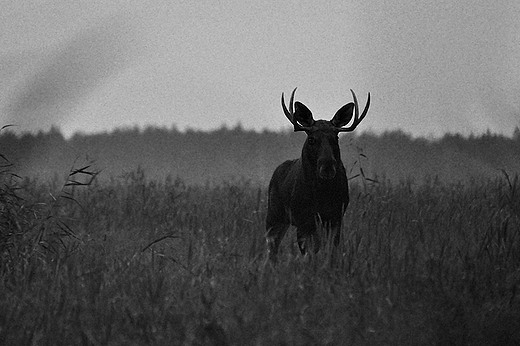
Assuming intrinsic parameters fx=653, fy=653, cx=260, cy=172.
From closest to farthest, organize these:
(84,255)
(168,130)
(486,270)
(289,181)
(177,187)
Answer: (486,270), (84,255), (289,181), (177,187), (168,130)

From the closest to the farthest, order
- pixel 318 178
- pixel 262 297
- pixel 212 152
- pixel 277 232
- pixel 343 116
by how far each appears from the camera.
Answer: pixel 262 297 < pixel 318 178 < pixel 343 116 < pixel 277 232 < pixel 212 152

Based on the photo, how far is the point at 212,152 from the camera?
2262cm

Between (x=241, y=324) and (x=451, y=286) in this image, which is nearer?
(x=241, y=324)

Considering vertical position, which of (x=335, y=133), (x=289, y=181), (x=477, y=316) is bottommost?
(x=477, y=316)

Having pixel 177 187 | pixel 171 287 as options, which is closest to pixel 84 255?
pixel 171 287

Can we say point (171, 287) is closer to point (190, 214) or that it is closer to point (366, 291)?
point (366, 291)

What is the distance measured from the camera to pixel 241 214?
319 inches

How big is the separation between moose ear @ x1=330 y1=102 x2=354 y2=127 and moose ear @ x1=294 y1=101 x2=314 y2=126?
0.77ft

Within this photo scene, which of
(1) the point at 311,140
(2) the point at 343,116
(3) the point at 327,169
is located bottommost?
(3) the point at 327,169

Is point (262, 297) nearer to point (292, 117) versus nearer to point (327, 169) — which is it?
point (327, 169)

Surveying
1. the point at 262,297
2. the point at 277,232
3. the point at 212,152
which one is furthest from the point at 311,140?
the point at 212,152

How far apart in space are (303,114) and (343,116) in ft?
1.36

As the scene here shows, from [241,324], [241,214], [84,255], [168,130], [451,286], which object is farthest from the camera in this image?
[168,130]

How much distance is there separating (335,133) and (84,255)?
2480 millimetres
